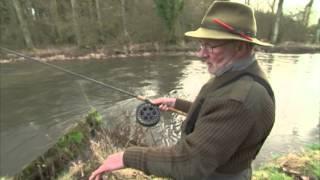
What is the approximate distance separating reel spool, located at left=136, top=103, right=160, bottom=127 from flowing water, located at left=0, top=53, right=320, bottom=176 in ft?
10.3

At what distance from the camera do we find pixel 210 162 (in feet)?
5.29

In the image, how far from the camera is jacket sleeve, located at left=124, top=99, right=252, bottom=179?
61.2 inches

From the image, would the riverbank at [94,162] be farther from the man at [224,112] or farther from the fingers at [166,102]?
the man at [224,112]

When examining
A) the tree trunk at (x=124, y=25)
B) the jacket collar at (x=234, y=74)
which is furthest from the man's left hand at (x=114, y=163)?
the tree trunk at (x=124, y=25)

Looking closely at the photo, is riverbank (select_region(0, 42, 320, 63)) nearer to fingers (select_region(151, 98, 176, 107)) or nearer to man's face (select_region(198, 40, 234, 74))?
fingers (select_region(151, 98, 176, 107))

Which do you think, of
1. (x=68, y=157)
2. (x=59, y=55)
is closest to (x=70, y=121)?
(x=68, y=157)

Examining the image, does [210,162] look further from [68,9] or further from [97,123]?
[68,9]

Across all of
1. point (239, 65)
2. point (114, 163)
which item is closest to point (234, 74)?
point (239, 65)

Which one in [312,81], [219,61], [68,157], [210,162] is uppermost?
[219,61]

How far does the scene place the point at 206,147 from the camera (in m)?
1.59

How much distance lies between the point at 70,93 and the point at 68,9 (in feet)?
49.1

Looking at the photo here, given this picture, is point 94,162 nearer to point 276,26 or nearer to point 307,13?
point 276,26

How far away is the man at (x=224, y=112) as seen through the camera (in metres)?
1.57

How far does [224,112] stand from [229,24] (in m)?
0.46
